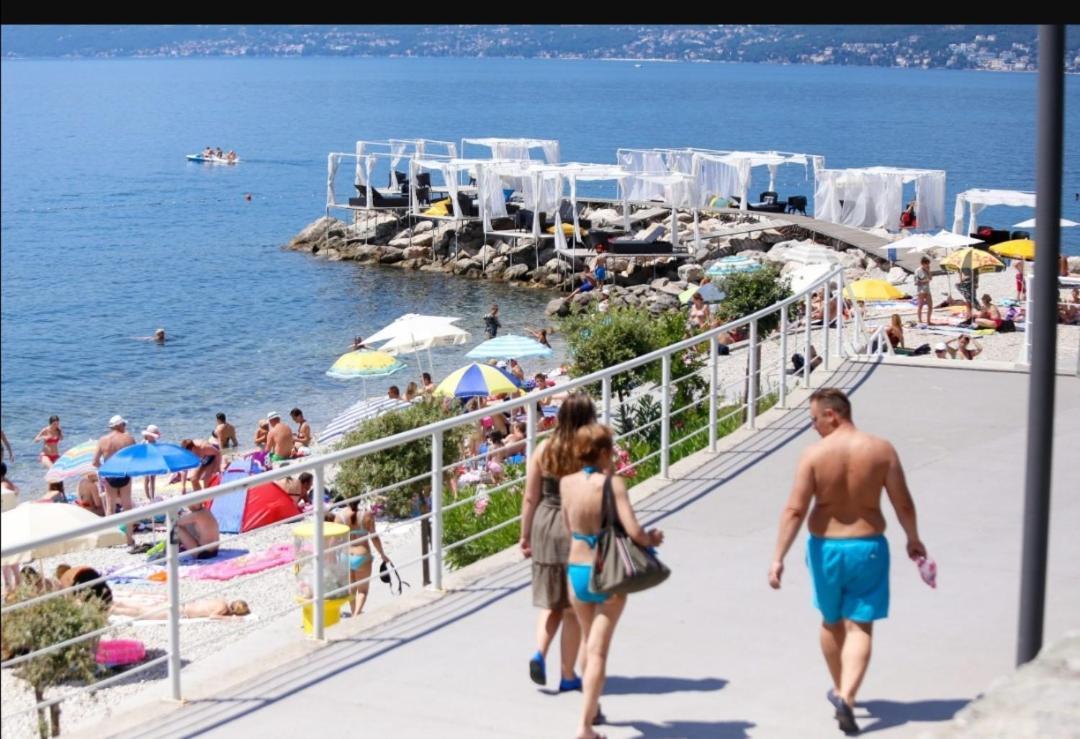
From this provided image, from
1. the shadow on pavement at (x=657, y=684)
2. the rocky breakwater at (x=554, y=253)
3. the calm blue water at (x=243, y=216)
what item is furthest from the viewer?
the rocky breakwater at (x=554, y=253)

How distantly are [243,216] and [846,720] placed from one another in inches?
2875

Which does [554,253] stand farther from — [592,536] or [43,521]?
[592,536]

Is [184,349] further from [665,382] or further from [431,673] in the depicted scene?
[431,673]

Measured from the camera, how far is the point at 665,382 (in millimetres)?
8875

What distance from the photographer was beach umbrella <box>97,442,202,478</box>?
16750 mm

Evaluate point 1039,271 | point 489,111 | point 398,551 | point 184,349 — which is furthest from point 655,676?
point 489,111

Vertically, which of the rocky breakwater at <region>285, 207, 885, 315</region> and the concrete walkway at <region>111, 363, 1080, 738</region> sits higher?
the concrete walkway at <region>111, 363, 1080, 738</region>

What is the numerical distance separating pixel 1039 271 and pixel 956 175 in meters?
89.6

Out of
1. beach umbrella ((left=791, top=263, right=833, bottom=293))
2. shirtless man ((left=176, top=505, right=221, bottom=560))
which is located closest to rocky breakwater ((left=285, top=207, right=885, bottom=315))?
beach umbrella ((left=791, top=263, right=833, bottom=293))

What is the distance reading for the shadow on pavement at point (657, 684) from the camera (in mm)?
5723

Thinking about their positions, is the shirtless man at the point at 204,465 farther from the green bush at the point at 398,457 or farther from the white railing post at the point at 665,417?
the white railing post at the point at 665,417

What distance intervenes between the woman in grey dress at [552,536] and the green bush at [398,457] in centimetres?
619

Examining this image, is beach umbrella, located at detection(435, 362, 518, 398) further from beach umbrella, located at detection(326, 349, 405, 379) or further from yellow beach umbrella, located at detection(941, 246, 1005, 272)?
yellow beach umbrella, located at detection(941, 246, 1005, 272)

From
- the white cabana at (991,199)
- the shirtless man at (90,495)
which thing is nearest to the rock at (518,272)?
the white cabana at (991,199)
